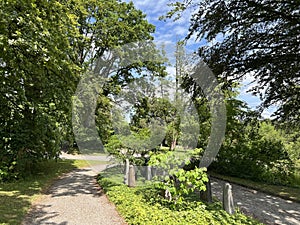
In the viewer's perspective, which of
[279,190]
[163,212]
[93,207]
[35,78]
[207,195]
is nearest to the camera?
[163,212]

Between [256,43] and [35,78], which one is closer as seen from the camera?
[256,43]

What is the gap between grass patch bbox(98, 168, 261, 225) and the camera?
4.06m

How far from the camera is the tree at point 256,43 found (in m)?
5.43

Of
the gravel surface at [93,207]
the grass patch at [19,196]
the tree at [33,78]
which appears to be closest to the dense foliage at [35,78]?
the tree at [33,78]

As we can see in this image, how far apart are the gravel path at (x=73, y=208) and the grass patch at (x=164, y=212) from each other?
0.25 meters

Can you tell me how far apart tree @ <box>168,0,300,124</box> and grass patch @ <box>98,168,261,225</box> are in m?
3.90

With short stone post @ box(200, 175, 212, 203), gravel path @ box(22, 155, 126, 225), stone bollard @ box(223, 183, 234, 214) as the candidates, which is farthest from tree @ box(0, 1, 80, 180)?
stone bollard @ box(223, 183, 234, 214)

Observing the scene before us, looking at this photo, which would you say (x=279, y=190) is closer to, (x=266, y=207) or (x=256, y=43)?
(x=266, y=207)

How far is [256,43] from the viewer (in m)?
6.05

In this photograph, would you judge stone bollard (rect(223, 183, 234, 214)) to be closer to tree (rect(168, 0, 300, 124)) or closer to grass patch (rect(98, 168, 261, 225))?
grass patch (rect(98, 168, 261, 225))

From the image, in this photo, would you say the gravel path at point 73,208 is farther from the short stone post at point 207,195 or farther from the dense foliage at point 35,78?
the short stone post at point 207,195

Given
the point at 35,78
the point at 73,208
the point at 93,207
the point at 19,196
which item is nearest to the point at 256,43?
the point at 93,207

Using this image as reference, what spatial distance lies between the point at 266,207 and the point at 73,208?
4.79 meters

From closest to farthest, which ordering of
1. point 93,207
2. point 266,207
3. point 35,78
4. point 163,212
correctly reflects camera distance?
point 163,212 → point 93,207 → point 266,207 → point 35,78
